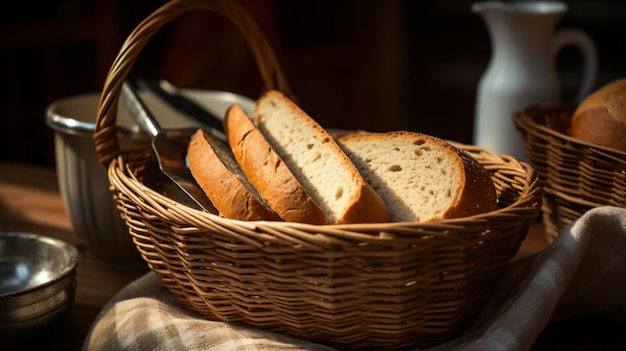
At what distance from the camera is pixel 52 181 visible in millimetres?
1337

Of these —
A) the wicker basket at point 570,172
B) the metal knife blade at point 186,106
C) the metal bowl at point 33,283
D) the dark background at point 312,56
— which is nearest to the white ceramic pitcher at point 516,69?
the wicker basket at point 570,172

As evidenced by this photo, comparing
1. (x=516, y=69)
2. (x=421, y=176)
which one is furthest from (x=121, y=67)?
(x=516, y=69)

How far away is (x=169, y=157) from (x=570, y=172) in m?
0.49

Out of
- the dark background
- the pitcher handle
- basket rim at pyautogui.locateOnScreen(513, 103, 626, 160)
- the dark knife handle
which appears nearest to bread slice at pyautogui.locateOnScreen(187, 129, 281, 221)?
the dark knife handle

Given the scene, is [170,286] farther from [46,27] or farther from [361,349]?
[46,27]

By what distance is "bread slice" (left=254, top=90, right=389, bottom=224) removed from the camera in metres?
0.71

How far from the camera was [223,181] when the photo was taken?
0.76m

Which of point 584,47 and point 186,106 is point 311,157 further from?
point 584,47

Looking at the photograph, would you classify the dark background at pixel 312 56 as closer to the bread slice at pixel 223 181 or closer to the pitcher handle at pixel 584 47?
the pitcher handle at pixel 584 47

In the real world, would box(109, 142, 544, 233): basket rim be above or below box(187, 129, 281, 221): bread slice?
above

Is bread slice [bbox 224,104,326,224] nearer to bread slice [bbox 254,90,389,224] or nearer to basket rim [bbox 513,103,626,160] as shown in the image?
bread slice [bbox 254,90,389,224]

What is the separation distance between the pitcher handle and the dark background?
4.28ft

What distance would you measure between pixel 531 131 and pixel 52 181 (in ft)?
2.91

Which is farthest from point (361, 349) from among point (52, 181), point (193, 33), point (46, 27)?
point (46, 27)
